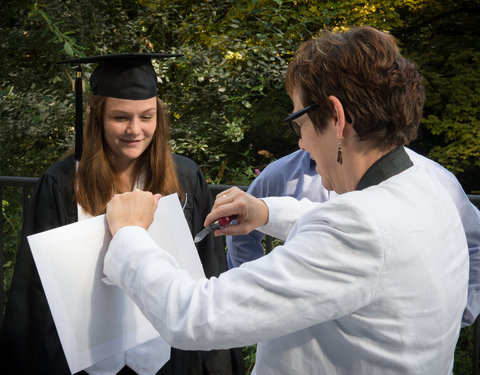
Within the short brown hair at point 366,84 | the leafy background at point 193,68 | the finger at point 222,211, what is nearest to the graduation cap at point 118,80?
the finger at point 222,211

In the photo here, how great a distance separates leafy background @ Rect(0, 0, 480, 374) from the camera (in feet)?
24.1

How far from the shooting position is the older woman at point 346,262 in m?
1.15

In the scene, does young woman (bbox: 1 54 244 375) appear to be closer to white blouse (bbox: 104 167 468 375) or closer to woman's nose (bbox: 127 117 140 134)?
woman's nose (bbox: 127 117 140 134)

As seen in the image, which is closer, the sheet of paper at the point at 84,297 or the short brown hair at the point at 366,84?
the short brown hair at the point at 366,84

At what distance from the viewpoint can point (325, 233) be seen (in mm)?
1166

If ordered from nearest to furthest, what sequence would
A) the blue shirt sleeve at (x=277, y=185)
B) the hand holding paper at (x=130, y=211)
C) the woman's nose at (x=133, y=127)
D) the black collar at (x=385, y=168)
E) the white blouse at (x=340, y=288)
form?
the white blouse at (x=340, y=288), the black collar at (x=385, y=168), the hand holding paper at (x=130, y=211), the woman's nose at (x=133, y=127), the blue shirt sleeve at (x=277, y=185)

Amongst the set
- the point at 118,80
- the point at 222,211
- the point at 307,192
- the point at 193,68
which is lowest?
the point at 307,192

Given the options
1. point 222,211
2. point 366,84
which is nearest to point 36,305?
point 222,211

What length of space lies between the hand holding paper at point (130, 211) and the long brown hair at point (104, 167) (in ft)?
2.08

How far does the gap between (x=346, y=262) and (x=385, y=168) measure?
31cm

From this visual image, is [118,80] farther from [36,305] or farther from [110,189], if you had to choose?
[36,305]

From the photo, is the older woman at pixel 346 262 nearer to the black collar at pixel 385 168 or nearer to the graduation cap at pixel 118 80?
the black collar at pixel 385 168

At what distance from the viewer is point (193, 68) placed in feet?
24.2

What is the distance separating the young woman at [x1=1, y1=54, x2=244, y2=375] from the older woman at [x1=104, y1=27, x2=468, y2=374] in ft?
2.33
